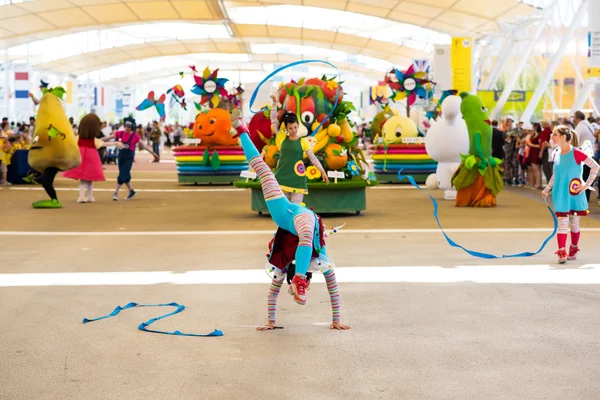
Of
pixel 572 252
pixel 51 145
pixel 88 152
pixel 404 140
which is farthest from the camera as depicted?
pixel 404 140

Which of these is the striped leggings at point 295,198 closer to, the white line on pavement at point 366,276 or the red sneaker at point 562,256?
the white line on pavement at point 366,276

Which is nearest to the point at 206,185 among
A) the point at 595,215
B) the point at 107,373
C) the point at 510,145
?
the point at 510,145

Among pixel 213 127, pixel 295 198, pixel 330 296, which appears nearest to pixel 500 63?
pixel 213 127

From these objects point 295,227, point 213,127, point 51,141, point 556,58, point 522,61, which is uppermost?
point 522,61

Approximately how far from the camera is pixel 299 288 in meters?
5.88

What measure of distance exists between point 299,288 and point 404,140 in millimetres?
17548

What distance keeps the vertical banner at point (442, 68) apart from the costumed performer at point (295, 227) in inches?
773

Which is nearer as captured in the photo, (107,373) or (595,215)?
(107,373)

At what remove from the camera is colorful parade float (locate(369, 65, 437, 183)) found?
75.7 feet

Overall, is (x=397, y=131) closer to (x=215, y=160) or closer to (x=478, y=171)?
(x=215, y=160)

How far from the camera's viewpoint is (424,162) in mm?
23406

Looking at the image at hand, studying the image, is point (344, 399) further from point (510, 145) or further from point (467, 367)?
point (510, 145)

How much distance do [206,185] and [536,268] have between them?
15329mm

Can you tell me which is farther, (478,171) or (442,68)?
(442,68)
